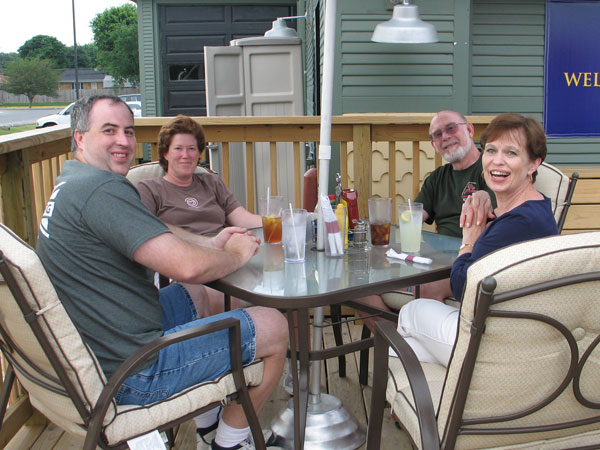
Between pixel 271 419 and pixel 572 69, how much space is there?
4.94 metres

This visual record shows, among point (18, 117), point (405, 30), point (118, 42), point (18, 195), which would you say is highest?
point (118, 42)

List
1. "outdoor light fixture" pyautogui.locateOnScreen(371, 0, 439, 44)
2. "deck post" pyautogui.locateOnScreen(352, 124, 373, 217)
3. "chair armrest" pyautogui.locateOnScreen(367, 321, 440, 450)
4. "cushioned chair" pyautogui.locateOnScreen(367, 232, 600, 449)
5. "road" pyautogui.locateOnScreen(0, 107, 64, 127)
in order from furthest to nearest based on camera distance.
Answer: "road" pyautogui.locateOnScreen(0, 107, 64, 127)
"outdoor light fixture" pyautogui.locateOnScreen(371, 0, 439, 44)
"deck post" pyautogui.locateOnScreen(352, 124, 373, 217)
"chair armrest" pyautogui.locateOnScreen(367, 321, 440, 450)
"cushioned chair" pyautogui.locateOnScreen(367, 232, 600, 449)

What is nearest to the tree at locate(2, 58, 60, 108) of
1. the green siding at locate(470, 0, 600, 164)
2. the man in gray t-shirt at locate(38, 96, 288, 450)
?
the green siding at locate(470, 0, 600, 164)

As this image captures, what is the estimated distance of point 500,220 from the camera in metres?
1.77

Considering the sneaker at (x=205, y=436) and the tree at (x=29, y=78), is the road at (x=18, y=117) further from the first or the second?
the sneaker at (x=205, y=436)

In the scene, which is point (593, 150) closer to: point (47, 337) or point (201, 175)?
point (201, 175)

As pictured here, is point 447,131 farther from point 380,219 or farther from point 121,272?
point 121,272

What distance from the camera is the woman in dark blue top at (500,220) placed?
1743 mm

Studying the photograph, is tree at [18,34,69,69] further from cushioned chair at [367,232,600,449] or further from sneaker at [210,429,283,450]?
cushioned chair at [367,232,600,449]

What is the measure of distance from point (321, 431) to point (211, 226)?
1130mm

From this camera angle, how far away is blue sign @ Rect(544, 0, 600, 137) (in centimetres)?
571

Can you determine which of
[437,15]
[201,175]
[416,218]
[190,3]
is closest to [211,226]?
[201,175]

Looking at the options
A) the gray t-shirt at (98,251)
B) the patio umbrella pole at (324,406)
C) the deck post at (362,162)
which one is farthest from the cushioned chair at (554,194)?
the gray t-shirt at (98,251)

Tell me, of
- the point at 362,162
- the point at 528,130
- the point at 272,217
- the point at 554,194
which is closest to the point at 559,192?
the point at 554,194
